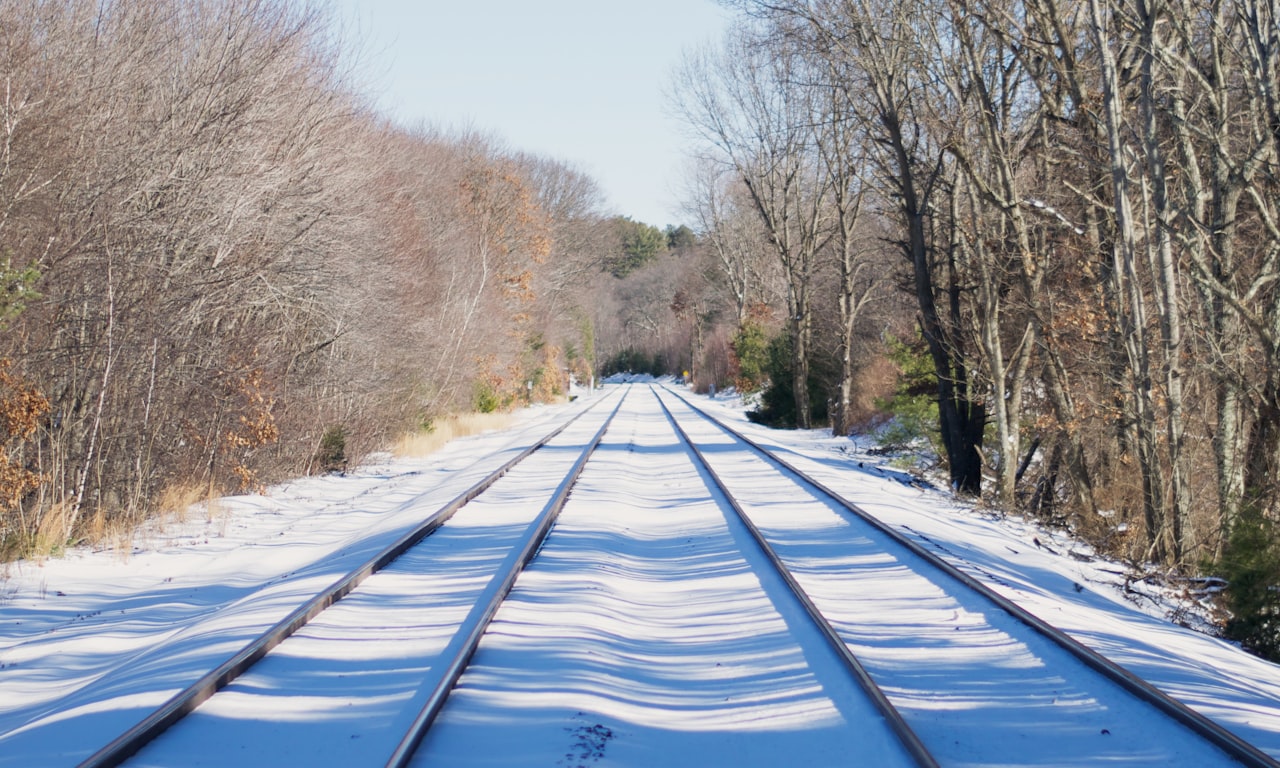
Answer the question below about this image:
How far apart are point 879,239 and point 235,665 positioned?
1538 cm

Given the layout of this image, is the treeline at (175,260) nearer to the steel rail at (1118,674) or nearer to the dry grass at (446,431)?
the dry grass at (446,431)

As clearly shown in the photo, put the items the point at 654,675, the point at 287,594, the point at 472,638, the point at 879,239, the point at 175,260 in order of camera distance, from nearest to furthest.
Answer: the point at 654,675, the point at 472,638, the point at 287,594, the point at 175,260, the point at 879,239

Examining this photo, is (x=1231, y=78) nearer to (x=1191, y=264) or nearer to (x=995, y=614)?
(x=1191, y=264)

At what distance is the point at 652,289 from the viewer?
127m

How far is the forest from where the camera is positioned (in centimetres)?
1202

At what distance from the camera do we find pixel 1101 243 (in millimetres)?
16219

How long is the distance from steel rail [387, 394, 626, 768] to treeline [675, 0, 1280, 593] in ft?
22.2

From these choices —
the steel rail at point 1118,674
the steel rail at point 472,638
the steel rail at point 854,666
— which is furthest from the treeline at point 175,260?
the steel rail at point 1118,674

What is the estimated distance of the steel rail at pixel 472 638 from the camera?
4953 mm

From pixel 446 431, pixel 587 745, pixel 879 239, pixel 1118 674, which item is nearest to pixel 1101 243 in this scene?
pixel 879 239

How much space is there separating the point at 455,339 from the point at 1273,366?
26.6 m

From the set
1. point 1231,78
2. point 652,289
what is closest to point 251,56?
point 1231,78

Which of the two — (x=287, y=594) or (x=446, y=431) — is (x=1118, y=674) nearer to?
(x=287, y=594)

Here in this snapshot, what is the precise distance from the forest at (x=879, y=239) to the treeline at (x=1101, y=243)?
0.26 ft
